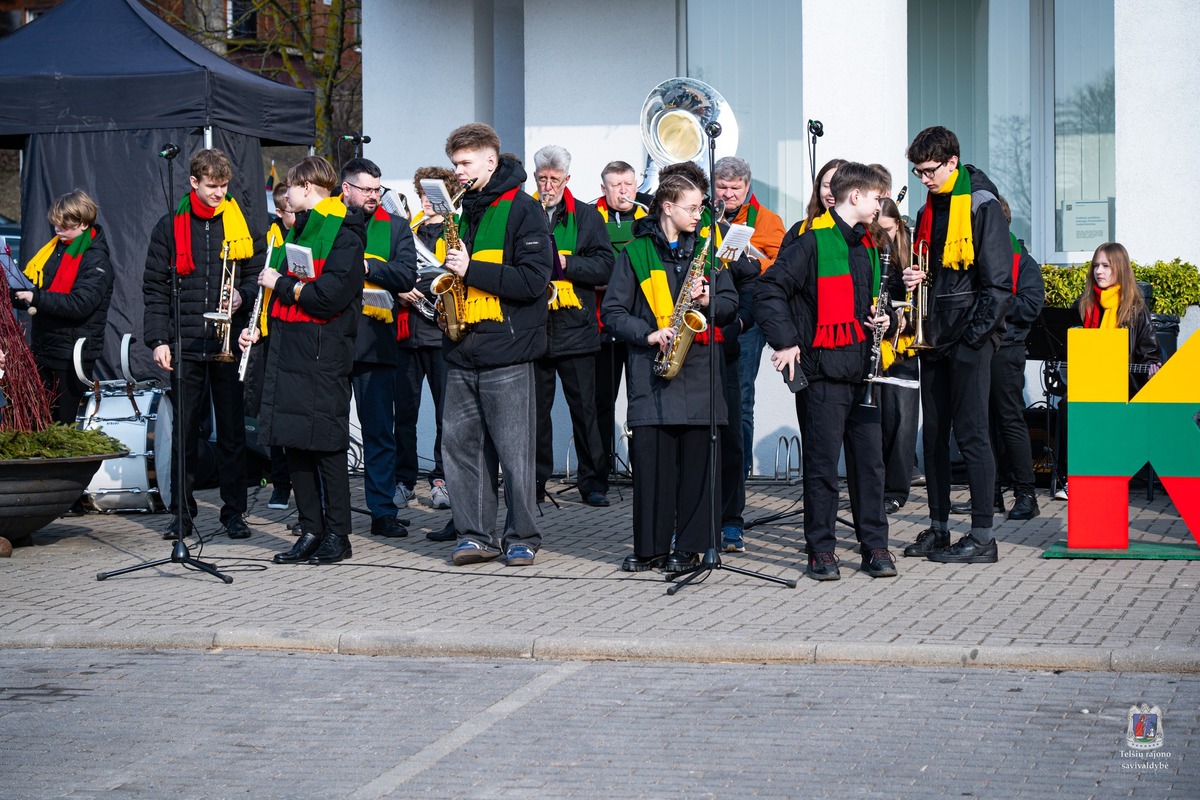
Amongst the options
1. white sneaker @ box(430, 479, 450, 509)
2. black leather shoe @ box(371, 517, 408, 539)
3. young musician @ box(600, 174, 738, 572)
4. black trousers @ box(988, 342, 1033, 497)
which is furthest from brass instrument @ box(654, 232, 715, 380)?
white sneaker @ box(430, 479, 450, 509)

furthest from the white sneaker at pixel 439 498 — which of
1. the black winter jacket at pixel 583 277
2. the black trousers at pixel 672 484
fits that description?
the black trousers at pixel 672 484

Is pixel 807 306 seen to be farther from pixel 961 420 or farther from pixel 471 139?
pixel 471 139

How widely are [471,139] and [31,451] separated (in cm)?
335

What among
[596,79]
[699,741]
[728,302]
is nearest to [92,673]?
[699,741]

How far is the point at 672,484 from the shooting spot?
831 cm

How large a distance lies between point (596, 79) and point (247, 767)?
8932 mm

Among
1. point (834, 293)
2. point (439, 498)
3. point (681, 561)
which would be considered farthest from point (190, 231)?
point (834, 293)

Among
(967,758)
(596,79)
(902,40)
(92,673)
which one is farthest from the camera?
(596,79)

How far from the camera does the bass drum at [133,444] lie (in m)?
10.9

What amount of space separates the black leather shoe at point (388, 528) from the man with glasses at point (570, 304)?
1.17 metres

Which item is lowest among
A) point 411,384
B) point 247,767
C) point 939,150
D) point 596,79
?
point 247,767

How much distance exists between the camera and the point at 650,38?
13469 mm

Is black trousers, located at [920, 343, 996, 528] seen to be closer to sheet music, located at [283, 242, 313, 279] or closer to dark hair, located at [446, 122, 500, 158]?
dark hair, located at [446, 122, 500, 158]

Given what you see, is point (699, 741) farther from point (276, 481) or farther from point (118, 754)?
point (276, 481)
